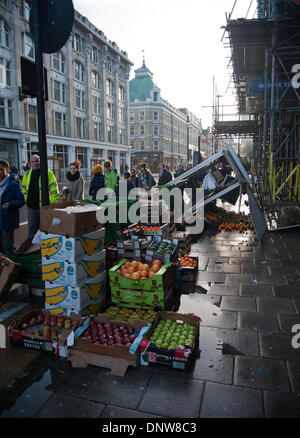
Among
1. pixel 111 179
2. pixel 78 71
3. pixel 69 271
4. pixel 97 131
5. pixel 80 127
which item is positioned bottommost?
pixel 69 271

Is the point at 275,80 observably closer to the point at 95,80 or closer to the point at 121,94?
the point at 95,80

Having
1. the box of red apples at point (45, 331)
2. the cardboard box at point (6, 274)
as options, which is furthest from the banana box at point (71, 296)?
the cardboard box at point (6, 274)

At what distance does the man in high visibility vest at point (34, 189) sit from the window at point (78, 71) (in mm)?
38730

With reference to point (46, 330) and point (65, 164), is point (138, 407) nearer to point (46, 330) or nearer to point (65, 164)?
point (46, 330)

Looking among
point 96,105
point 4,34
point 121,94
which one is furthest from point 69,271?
point 121,94

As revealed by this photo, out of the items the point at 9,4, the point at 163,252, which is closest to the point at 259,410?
the point at 163,252

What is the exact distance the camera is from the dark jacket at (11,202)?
5.70 m

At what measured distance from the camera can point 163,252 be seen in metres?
5.21

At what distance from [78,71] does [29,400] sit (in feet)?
145

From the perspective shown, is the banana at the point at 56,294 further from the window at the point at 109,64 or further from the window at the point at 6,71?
the window at the point at 109,64

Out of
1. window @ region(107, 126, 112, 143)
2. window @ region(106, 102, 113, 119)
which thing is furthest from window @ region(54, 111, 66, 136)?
window @ region(107, 126, 112, 143)

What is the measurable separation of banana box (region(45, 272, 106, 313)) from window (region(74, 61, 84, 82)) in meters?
41.5

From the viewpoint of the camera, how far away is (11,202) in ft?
18.7
